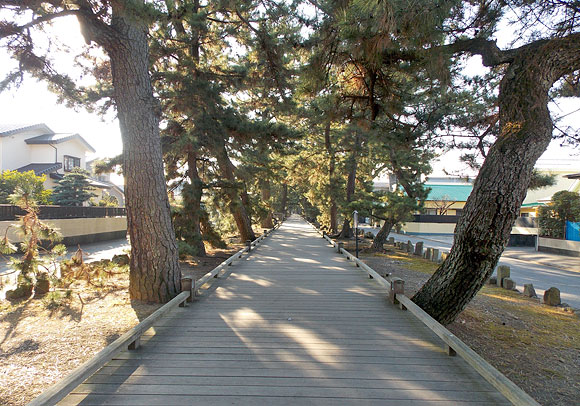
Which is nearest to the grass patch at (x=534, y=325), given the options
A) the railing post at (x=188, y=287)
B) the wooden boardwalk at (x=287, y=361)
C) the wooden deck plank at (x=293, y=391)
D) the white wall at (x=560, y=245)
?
the wooden boardwalk at (x=287, y=361)

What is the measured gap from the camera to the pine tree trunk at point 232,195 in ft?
37.7

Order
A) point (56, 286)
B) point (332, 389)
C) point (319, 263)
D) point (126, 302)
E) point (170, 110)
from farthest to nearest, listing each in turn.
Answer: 1. point (170, 110)
2. point (319, 263)
3. point (56, 286)
4. point (126, 302)
5. point (332, 389)

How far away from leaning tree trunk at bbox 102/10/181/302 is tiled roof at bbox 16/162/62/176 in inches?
869

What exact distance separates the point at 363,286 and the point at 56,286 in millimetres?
6179

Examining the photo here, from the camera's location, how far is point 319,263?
10047 millimetres

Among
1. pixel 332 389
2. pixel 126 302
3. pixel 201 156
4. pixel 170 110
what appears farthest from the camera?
pixel 201 156

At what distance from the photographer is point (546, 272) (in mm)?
13672

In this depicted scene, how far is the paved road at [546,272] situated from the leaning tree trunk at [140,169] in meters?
9.42

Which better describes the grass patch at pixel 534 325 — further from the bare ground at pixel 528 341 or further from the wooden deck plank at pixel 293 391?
the wooden deck plank at pixel 293 391

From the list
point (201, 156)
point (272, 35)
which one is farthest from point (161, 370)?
point (201, 156)

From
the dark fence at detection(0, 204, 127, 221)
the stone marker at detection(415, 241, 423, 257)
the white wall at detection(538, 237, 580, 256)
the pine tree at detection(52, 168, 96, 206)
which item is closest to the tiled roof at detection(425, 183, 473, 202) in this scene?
the white wall at detection(538, 237, 580, 256)

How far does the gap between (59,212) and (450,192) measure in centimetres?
3616

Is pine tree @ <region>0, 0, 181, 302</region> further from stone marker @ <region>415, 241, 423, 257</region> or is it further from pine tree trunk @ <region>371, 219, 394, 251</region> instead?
stone marker @ <region>415, 241, 423, 257</region>

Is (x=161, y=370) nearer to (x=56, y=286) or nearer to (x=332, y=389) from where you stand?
(x=332, y=389)
